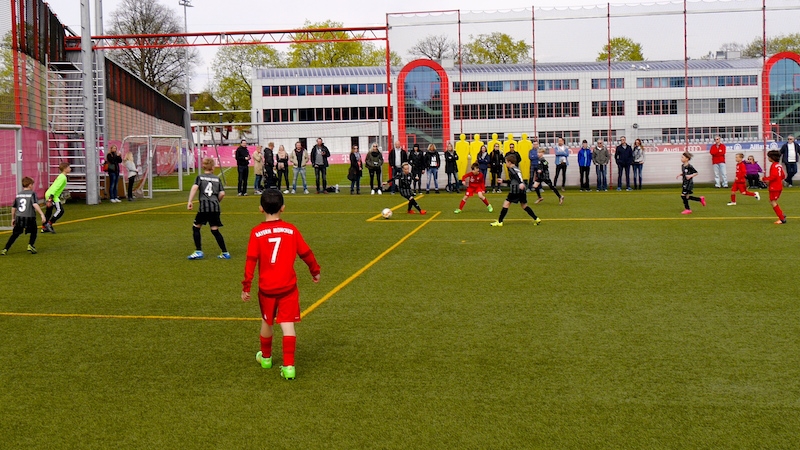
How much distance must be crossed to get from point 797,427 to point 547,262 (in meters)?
6.81

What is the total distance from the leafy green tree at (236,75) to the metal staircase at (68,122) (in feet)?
190

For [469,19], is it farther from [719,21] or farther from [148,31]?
[148,31]

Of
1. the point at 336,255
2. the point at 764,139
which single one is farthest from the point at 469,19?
the point at 336,255

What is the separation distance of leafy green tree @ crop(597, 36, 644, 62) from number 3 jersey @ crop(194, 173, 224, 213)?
22.7m

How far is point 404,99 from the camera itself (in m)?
32.5

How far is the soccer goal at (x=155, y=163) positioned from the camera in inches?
1192

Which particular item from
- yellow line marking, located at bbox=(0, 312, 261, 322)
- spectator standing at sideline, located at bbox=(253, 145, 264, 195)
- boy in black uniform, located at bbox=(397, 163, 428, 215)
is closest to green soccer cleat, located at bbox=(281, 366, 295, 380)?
yellow line marking, located at bbox=(0, 312, 261, 322)

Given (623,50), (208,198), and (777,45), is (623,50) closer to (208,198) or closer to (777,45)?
(777,45)

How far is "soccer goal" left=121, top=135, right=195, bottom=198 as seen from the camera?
30272mm

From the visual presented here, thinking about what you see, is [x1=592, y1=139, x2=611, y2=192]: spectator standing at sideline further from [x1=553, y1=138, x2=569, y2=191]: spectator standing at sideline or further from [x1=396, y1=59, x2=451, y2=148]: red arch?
[x1=396, y1=59, x2=451, y2=148]: red arch

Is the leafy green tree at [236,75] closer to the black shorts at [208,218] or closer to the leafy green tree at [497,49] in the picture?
the leafy green tree at [497,49]

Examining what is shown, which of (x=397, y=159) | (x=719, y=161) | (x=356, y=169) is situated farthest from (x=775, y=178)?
(x=356, y=169)

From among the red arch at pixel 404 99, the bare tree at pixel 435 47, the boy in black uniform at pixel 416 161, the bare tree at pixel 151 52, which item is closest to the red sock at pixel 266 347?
the boy in black uniform at pixel 416 161

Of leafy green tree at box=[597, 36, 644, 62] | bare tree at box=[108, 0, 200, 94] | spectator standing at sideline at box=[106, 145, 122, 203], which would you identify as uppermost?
bare tree at box=[108, 0, 200, 94]
